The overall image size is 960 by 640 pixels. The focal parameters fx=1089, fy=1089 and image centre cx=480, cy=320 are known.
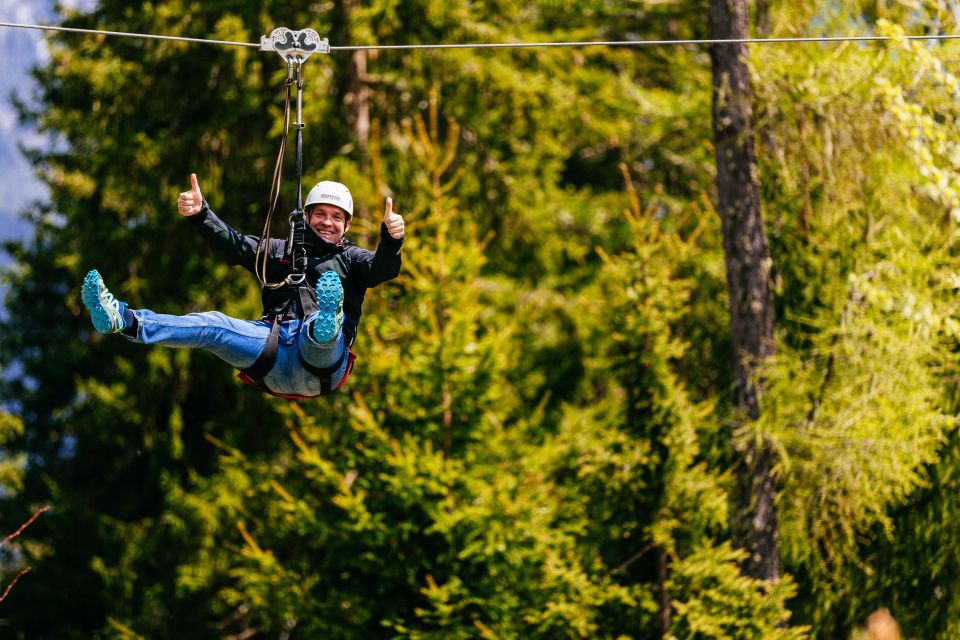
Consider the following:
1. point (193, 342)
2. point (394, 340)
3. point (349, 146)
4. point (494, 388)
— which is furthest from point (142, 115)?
point (193, 342)

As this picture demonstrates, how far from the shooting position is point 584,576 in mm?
9539

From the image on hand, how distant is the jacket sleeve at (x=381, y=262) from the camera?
5.81 meters

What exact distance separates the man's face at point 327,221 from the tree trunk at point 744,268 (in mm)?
4595

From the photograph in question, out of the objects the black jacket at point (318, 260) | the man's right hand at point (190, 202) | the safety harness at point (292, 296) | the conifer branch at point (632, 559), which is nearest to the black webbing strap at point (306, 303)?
the safety harness at point (292, 296)

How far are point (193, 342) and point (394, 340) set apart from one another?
5.10 metres

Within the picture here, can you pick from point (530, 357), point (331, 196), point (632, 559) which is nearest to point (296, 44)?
point (331, 196)

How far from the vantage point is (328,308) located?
5320 mm

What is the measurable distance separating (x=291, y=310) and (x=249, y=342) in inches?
15.1

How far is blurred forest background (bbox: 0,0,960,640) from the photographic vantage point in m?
9.45

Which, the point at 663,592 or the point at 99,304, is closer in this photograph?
the point at 99,304

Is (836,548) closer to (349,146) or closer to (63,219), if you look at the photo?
(349,146)

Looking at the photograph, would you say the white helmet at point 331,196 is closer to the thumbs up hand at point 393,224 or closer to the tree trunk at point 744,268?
the thumbs up hand at point 393,224

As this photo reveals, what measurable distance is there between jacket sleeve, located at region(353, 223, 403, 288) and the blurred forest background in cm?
382

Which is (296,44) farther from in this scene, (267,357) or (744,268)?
(744,268)
